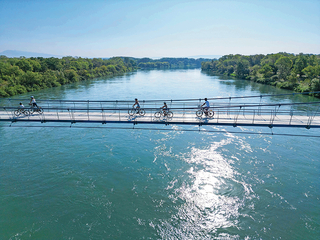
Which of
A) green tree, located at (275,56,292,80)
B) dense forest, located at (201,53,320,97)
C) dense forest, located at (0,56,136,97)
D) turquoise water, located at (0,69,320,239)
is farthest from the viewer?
green tree, located at (275,56,292,80)

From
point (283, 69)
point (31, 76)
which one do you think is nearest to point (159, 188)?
point (31, 76)

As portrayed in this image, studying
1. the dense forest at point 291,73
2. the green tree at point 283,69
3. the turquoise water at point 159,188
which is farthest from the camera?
the green tree at point 283,69

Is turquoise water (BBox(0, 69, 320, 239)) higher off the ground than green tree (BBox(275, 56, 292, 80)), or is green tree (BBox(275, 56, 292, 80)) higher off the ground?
green tree (BBox(275, 56, 292, 80))

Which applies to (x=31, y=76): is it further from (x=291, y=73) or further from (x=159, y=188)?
(x=291, y=73)

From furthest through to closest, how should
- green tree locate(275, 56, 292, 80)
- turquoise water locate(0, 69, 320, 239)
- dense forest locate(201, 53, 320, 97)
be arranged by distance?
green tree locate(275, 56, 292, 80) < dense forest locate(201, 53, 320, 97) < turquoise water locate(0, 69, 320, 239)

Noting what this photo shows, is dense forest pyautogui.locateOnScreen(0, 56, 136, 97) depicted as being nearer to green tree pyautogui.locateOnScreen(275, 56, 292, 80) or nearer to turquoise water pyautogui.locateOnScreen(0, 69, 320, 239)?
turquoise water pyautogui.locateOnScreen(0, 69, 320, 239)

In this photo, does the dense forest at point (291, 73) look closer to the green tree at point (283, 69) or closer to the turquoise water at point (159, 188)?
the green tree at point (283, 69)

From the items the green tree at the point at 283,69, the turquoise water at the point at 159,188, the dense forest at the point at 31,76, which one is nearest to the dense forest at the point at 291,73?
the green tree at the point at 283,69

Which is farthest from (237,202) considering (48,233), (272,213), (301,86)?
(301,86)

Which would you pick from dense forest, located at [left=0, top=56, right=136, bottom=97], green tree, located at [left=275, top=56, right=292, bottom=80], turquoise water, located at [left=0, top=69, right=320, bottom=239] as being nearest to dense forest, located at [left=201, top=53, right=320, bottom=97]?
green tree, located at [left=275, top=56, right=292, bottom=80]
